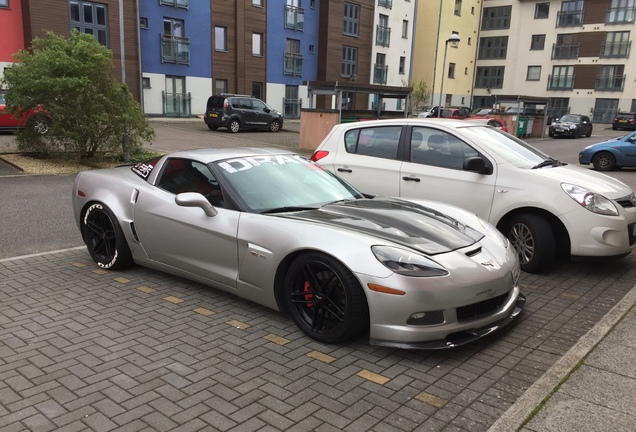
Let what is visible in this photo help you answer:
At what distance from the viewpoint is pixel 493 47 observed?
186 ft

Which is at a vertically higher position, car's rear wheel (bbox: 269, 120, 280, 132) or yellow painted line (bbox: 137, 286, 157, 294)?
car's rear wheel (bbox: 269, 120, 280, 132)

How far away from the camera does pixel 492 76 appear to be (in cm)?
5697

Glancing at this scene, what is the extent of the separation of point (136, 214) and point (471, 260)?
318 centimetres

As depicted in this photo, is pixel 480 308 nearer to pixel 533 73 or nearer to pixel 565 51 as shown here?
pixel 565 51

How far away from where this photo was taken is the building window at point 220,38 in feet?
114

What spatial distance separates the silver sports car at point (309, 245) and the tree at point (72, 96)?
783 centimetres

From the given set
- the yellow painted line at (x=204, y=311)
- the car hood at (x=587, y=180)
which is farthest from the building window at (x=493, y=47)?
the yellow painted line at (x=204, y=311)

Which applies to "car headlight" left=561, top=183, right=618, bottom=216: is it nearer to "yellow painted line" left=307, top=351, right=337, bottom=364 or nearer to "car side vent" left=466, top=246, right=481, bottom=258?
"car side vent" left=466, top=246, right=481, bottom=258

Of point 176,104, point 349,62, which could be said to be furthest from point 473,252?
point 349,62

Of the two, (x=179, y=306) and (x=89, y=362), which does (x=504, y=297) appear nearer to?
(x=179, y=306)

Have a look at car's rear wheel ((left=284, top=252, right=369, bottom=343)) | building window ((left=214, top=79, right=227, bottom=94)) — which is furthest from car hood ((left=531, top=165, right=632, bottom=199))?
building window ((left=214, top=79, right=227, bottom=94))

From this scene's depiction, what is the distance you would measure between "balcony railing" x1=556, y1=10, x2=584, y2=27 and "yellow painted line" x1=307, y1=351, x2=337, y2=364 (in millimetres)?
57817

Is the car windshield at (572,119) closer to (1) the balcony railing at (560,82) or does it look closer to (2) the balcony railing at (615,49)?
(1) the balcony railing at (560,82)

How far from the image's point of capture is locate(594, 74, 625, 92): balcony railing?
4969cm
